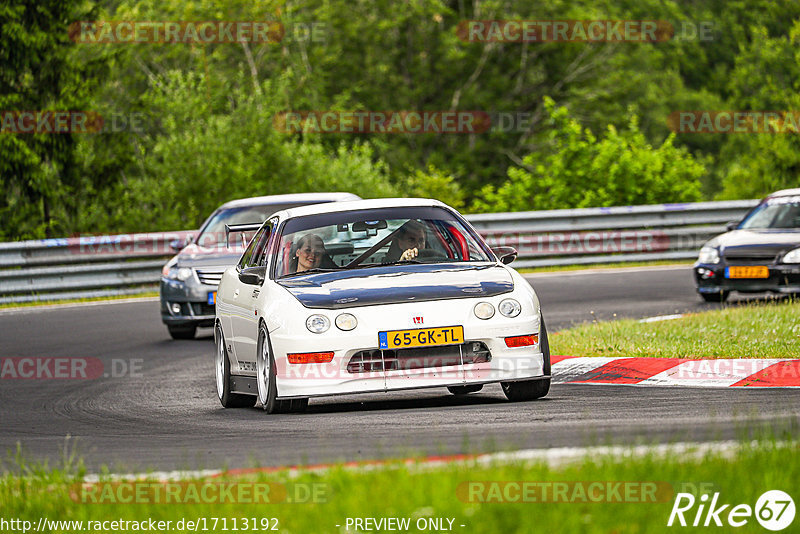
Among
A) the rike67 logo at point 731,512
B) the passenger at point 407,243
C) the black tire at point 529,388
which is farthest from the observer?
the passenger at point 407,243

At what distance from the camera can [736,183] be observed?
4922 centimetres

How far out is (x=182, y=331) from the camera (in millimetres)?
16266

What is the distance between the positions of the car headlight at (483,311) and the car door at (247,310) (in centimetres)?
166

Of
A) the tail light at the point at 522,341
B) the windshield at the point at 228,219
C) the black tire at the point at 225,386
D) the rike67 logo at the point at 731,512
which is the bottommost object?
the black tire at the point at 225,386

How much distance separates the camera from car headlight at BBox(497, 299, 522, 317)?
8938 mm

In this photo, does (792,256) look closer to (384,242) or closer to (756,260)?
(756,260)

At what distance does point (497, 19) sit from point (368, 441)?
43.4 m

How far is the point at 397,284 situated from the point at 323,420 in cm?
108

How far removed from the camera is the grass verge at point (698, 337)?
36.0ft

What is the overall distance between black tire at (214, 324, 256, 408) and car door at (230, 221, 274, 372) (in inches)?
7.6

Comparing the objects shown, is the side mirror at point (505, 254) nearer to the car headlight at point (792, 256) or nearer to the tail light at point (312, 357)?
the tail light at point (312, 357)

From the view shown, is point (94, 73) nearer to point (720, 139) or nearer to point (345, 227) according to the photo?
point (345, 227)

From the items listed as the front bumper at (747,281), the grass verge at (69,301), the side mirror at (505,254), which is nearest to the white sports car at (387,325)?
the side mirror at (505,254)

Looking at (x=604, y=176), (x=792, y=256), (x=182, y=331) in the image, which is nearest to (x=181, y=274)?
(x=182, y=331)
